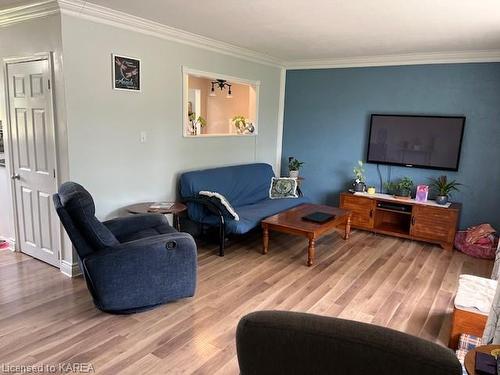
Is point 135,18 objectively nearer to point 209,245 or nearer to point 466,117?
point 209,245

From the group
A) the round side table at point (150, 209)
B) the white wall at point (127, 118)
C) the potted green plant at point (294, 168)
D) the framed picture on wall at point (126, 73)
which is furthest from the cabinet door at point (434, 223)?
the framed picture on wall at point (126, 73)

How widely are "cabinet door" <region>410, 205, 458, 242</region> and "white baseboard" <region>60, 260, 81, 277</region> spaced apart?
12.7ft

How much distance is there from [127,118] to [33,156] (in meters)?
0.94

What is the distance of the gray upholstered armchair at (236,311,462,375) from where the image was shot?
927 millimetres

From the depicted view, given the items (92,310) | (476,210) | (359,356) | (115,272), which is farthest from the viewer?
(476,210)

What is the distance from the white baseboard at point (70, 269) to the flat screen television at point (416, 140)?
156 inches

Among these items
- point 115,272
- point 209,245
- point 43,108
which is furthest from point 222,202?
point 43,108

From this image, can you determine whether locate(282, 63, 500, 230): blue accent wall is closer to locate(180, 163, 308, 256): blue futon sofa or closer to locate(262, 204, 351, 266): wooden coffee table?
locate(180, 163, 308, 256): blue futon sofa

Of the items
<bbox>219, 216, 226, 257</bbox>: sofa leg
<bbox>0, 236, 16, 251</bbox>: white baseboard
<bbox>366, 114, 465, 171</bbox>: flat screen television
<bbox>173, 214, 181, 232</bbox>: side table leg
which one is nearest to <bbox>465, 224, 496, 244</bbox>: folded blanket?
<bbox>366, 114, 465, 171</bbox>: flat screen television

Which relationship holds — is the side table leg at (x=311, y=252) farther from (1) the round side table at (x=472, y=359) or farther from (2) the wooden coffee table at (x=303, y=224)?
Result: (1) the round side table at (x=472, y=359)

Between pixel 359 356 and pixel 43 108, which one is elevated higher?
pixel 43 108

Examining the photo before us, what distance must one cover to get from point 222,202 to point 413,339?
3.05 metres

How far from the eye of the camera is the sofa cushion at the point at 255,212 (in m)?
3.87

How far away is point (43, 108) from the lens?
3.23 meters
